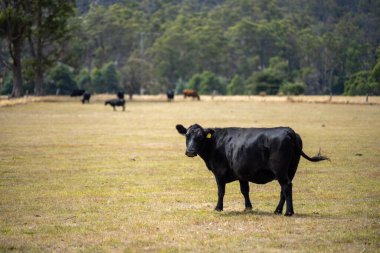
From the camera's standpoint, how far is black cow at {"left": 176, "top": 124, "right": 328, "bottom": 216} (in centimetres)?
1283

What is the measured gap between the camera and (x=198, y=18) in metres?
172

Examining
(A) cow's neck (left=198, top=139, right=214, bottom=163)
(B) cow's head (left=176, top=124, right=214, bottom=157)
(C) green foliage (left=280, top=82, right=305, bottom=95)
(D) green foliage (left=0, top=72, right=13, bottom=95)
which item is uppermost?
(B) cow's head (left=176, top=124, right=214, bottom=157)

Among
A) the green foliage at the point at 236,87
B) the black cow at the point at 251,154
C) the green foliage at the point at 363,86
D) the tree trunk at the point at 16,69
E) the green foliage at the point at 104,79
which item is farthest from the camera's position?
the green foliage at the point at 104,79

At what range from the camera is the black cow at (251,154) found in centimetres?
1283

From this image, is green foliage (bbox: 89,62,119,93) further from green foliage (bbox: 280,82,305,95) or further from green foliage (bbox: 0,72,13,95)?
green foliage (bbox: 280,82,305,95)

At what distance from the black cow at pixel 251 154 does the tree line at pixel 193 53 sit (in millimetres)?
69534

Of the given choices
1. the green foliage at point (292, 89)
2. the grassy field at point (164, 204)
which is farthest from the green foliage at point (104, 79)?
the grassy field at point (164, 204)

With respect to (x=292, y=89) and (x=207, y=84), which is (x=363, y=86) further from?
(x=207, y=84)

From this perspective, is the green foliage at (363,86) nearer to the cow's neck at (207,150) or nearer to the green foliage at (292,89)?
the green foliage at (292,89)

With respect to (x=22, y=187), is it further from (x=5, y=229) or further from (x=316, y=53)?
(x=316, y=53)

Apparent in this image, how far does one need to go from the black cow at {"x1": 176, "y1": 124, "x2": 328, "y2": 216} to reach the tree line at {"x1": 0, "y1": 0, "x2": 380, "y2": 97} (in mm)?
69534

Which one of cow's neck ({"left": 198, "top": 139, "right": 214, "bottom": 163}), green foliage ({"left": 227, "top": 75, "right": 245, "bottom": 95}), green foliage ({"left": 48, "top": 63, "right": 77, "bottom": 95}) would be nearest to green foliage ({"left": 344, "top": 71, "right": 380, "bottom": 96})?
green foliage ({"left": 227, "top": 75, "right": 245, "bottom": 95})

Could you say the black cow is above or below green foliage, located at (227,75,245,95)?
above

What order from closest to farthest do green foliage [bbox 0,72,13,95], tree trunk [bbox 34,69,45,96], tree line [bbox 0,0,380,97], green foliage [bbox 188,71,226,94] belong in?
1. tree trunk [bbox 34,69,45,96]
2. tree line [bbox 0,0,380,97]
3. green foliage [bbox 0,72,13,95]
4. green foliage [bbox 188,71,226,94]
